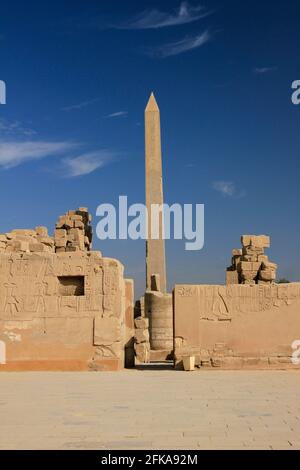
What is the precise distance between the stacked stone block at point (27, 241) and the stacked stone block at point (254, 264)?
192 inches

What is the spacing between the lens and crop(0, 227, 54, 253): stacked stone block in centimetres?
1167

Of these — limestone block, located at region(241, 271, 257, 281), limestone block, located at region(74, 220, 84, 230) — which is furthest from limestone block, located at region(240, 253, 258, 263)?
limestone block, located at region(74, 220, 84, 230)

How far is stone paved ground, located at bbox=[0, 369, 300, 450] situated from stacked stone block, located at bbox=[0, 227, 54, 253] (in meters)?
3.29

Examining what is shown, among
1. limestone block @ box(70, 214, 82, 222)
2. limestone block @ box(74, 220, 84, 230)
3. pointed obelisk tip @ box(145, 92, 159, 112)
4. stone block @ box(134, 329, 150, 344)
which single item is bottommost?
stone block @ box(134, 329, 150, 344)

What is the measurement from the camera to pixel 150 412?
5801mm

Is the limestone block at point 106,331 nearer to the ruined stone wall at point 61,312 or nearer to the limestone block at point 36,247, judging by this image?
the ruined stone wall at point 61,312

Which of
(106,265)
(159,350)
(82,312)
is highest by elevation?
(106,265)

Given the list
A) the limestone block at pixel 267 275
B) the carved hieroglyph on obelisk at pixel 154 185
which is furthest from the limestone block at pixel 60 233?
the limestone block at pixel 267 275

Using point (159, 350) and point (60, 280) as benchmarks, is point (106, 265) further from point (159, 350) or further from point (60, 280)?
point (159, 350)

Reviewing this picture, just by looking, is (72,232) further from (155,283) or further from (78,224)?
(155,283)

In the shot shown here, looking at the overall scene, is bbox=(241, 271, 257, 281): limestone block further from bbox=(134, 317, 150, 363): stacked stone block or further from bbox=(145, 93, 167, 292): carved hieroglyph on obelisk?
bbox=(145, 93, 167, 292): carved hieroglyph on obelisk

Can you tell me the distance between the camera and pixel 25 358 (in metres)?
10.0
